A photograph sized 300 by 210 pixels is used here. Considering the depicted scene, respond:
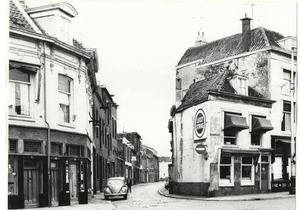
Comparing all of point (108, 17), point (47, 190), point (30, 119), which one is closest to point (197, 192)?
point (47, 190)

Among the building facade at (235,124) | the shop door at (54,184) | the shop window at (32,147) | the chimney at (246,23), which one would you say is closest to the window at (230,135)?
the building facade at (235,124)

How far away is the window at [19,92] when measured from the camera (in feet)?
47.5

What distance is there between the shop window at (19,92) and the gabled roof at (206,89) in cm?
546

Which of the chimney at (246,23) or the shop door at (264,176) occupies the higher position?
the chimney at (246,23)

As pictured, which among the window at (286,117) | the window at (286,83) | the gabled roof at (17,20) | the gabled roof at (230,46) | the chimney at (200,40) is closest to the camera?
the gabled roof at (17,20)

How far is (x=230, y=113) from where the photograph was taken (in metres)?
22.2

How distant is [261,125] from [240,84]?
87.1 inches

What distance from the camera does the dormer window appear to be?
22281mm

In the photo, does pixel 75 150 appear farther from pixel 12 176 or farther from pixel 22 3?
pixel 22 3

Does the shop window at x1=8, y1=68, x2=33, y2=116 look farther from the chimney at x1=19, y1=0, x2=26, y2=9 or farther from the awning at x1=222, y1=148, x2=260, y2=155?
the awning at x1=222, y1=148, x2=260, y2=155

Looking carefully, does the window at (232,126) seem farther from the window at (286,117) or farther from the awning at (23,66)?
the awning at (23,66)

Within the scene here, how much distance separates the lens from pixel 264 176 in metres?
22.9

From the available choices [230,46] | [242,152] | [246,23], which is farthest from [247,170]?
[246,23]

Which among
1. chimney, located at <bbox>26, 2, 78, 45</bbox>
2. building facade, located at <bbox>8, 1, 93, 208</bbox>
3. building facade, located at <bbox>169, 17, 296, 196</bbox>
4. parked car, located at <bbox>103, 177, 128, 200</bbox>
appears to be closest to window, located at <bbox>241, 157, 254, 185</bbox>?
building facade, located at <bbox>169, 17, 296, 196</bbox>
